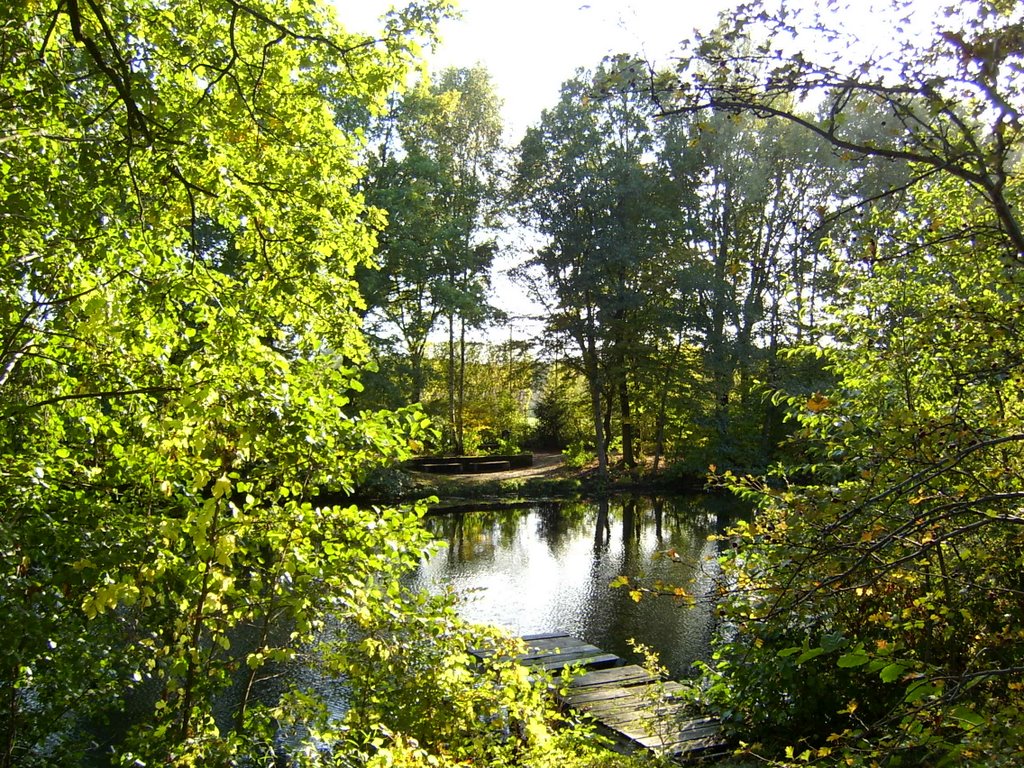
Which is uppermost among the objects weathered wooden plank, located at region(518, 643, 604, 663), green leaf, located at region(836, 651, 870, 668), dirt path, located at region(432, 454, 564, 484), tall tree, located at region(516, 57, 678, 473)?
tall tree, located at region(516, 57, 678, 473)

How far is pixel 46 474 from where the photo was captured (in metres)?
3.76

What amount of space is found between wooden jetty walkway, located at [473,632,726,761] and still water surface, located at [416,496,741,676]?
74cm

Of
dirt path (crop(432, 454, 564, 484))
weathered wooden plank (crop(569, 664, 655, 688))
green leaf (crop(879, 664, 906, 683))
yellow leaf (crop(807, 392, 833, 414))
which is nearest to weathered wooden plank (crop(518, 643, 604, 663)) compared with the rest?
weathered wooden plank (crop(569, 664, 655, 688))

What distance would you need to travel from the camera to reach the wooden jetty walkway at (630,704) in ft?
19.0

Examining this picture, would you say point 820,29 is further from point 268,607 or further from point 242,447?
point 268,607

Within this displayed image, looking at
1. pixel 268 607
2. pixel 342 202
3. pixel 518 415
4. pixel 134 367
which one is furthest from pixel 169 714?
pixel 518 415

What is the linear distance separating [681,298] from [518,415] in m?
9.46

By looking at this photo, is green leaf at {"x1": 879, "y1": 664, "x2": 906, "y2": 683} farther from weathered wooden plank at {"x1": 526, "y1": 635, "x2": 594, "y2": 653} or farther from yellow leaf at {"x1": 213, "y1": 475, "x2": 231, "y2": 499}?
weathered wooden plank at {"x1": 526, "y1": 635, "x2": 594, "y2": 653}

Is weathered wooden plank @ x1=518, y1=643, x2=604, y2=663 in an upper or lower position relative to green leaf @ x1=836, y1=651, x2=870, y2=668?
lower

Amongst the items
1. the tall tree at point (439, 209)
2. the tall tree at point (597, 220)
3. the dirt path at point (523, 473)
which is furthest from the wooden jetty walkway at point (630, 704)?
the tall tree at point (597, 220)

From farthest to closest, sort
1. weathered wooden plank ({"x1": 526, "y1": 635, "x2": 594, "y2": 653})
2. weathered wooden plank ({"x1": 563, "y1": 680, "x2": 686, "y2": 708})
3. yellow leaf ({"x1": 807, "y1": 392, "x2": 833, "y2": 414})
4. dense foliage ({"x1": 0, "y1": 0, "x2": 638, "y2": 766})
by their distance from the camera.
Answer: weathered wooden plank ({"x1": 526, "y1": 635, "x2": 594, "y2": 653})
weathered wooden plank ({"x1": 563, "y1": 680, "x2": 686, "y2": 708})
dense foliage ({"x1": 0, "y1": 0, "x2": 638, "y2": 766})
yellow leaf ({"x1": 807, "y1": 392, "x2": 833, "y2": 414})

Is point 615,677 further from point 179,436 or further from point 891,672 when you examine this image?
point 891,672

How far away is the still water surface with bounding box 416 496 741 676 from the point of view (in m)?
9.93

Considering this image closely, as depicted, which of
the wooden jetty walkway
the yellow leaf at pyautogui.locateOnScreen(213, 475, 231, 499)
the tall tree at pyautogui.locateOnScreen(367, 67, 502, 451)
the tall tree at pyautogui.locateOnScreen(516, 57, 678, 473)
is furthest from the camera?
the tall tree at pyautogui.locateOnScreen(516, 57, 678, 473)
